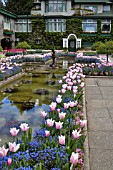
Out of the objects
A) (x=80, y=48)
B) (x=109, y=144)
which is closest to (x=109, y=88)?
(x=109, y=144)

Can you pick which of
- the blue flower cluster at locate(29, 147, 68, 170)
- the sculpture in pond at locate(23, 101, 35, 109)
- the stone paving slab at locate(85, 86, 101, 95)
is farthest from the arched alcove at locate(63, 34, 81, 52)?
the blue flower cluster at locate(29, 147, 68, 170)

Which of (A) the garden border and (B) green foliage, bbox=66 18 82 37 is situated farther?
(B) green foliage, bbox=66 18 82 37

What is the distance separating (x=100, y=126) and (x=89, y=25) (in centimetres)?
4252

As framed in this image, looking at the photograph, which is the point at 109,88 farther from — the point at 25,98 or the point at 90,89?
the point at 25,98

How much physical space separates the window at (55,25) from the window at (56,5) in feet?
6.75

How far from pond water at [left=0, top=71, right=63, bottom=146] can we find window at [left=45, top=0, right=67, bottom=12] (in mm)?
37058

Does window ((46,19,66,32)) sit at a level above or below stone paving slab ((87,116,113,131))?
above

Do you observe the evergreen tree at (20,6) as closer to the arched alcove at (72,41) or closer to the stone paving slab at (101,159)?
the arched alcove at (72,41)

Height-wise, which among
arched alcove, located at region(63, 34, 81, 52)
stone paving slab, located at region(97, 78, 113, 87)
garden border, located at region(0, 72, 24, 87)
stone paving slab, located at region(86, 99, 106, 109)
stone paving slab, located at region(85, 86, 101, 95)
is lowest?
stone paving slab, located at region(86, 99, 106, 109)

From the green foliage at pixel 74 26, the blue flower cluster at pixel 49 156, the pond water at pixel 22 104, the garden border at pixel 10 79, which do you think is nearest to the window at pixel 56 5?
the green foliage at pixel 74 26

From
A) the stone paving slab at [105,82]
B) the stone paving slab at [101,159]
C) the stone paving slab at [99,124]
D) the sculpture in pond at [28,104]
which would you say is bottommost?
the stone paving slab at [101,159]

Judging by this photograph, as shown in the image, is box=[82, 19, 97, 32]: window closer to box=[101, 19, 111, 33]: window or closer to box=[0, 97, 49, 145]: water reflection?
box=[101, 19, 111, 33]: window

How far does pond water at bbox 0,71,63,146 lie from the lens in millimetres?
6199

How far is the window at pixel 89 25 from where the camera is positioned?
1823 inches
